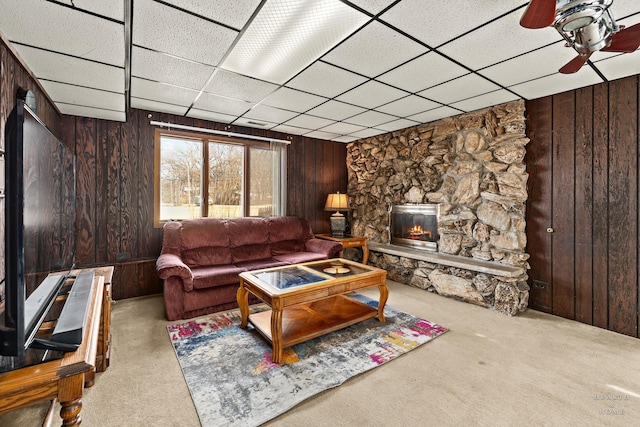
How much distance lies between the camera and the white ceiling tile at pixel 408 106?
3252mm

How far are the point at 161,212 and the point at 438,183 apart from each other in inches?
152

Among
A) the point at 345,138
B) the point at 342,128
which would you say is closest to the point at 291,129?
the point at 342,128

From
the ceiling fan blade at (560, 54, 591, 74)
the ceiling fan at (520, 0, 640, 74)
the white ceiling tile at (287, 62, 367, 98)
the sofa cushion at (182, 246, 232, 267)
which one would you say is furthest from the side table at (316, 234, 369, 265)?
the ceiling fan at (520, 0, 640, 74)

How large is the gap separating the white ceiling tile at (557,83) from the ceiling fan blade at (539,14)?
150 centimetres

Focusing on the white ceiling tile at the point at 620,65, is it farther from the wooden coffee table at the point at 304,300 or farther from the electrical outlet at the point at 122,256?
the electrical outlet at the point at 122,256

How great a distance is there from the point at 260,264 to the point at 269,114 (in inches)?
76.7

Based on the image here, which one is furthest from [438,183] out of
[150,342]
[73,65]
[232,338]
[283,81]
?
[73,65]

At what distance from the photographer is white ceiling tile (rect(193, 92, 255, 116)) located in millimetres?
3198

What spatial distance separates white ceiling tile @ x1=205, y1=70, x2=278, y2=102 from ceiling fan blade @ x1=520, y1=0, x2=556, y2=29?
2.06 metres

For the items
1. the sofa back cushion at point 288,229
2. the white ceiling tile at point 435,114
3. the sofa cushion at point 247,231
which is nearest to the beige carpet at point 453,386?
the sofa cushion at point 247,231

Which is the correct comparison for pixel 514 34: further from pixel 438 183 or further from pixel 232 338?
pixel 232 338

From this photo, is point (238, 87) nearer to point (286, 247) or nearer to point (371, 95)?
point (371, 95)

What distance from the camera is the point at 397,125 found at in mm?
4344

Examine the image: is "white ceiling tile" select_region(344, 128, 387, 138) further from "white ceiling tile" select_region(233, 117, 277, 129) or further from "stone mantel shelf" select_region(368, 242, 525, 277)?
"stone mantel shelf" select_region(368, 242, 525, 277)
